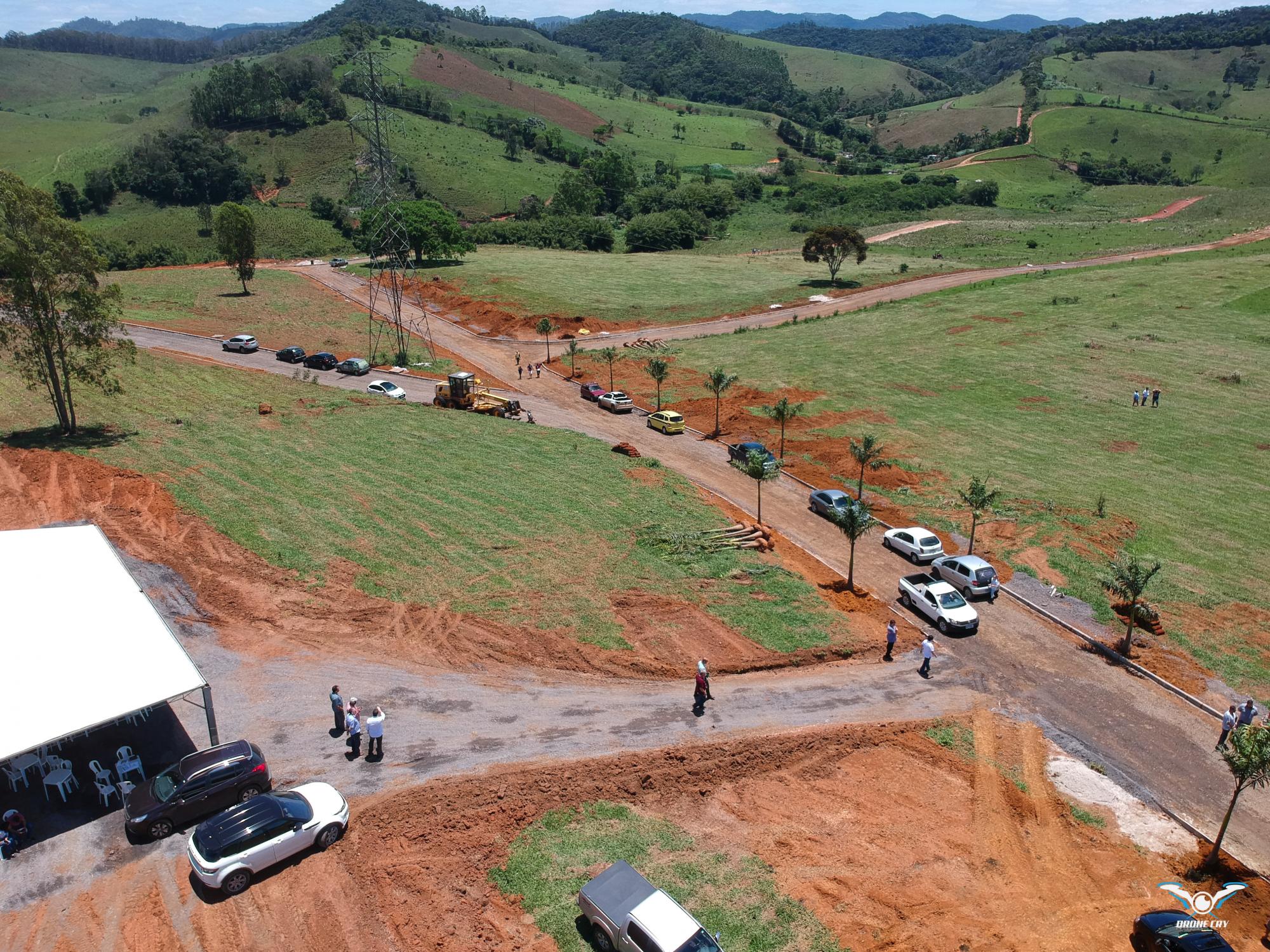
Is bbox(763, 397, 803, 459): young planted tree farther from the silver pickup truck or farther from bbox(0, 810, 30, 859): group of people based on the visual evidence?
bbox(0, 810, 30, 859): group of people

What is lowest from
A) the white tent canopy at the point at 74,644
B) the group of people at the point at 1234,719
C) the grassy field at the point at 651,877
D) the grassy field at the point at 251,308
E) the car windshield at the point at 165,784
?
the group of people at the point at 1234,719

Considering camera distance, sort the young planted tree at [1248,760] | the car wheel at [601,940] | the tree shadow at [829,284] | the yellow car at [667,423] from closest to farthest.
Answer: the car wheel at [601,940] → the young planted tree at [1248,760] → the yellow car at [667,423] → the tree shadow at [829,284]

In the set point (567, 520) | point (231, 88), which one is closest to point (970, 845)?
point (567, 520)

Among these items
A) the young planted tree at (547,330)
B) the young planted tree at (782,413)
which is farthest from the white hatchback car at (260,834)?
the young planted tree at (547,330)

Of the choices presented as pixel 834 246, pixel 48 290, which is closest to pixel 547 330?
pixel 48 290

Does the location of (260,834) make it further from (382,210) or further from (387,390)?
(382,210)

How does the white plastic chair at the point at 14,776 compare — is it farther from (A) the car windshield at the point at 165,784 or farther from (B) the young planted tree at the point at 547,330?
(B) the young planted tree at the point at 547,330
